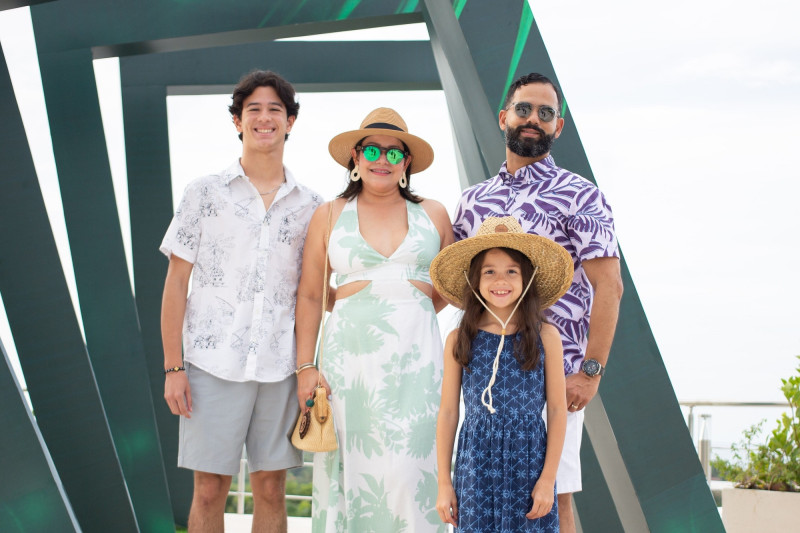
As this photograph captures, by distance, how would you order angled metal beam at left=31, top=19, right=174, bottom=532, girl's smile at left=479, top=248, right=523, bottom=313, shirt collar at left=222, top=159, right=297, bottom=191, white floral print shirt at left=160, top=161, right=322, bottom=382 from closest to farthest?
girl's smile at left=479, top=248, right=523, bottom=313 < white floral print shirt at left=160, top=161, right=322, bottom=382 < shirt collar at left=222, top=159, right=297, bottom=191 < angled metal beam at left=31, top=19, right=174, bottom=532

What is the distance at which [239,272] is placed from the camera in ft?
10.2

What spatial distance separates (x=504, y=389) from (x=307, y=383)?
81 centimetres

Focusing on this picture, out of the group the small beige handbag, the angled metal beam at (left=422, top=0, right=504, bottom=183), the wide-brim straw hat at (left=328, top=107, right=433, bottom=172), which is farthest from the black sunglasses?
the small beige handbag

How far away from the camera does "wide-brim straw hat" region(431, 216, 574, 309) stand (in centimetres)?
257

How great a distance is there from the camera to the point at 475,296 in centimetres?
261

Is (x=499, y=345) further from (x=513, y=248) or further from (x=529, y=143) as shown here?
(x=529, y=143)

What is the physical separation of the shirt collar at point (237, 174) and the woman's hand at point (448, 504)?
4.25ft

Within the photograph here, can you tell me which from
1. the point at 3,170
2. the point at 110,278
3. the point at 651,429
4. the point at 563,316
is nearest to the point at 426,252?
the point at 563,316

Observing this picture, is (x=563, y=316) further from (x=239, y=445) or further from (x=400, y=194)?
(x=239, y=445)

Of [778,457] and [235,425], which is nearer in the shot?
[235,425]

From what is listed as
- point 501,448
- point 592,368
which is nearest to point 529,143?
point 592,368

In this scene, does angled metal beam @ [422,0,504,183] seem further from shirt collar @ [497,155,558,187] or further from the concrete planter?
the concrete planter

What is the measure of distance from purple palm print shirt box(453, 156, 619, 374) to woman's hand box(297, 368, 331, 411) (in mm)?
716

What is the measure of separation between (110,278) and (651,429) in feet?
11.4
